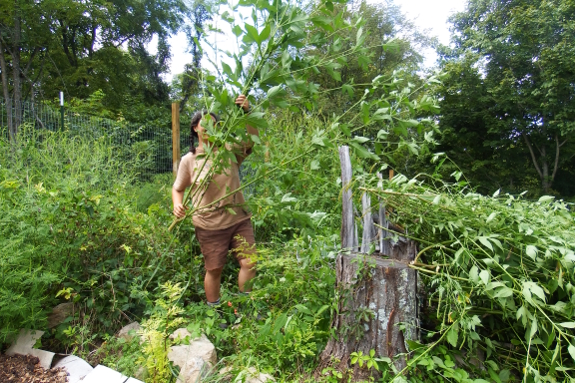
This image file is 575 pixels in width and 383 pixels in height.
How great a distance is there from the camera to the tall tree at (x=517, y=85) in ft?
46.0

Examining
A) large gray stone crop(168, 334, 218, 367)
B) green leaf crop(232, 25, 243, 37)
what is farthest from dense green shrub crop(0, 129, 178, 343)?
green leaf crop(232, 25, 243, 37)

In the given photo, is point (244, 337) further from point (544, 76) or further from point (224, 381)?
point (544, 76)

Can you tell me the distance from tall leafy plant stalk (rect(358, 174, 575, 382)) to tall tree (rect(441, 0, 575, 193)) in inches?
587

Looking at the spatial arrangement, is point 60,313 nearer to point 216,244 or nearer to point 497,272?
point 216,244

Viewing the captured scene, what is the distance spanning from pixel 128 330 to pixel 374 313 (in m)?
1.62

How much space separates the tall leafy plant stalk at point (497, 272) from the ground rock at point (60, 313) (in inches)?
83.2

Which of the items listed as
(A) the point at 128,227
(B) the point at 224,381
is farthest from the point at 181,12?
(B) the point at 224,381

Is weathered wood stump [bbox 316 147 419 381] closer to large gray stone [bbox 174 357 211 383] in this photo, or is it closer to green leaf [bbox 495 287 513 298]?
green leaf [bbox 495 287 513 298]

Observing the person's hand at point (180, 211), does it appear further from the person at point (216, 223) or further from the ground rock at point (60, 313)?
the ground rock at point (60, 313)

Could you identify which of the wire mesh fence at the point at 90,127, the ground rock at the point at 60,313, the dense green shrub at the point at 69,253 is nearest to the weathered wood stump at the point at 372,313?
the dense green shrub at the point at 69,253

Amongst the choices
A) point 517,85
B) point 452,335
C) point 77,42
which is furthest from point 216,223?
point 77,42

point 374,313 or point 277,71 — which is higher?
point 277,71

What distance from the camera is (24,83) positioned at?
55.3 ft

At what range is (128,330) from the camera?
235 cm
